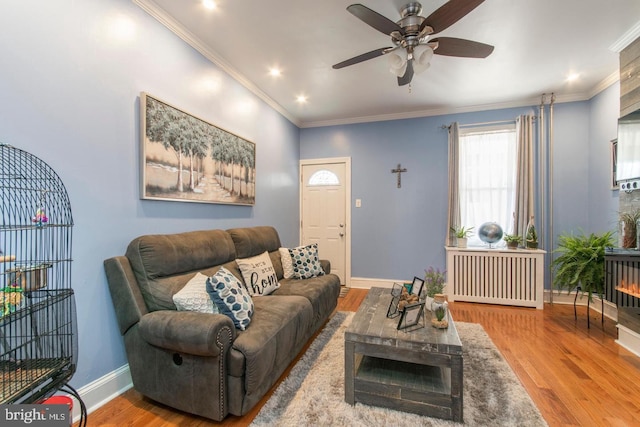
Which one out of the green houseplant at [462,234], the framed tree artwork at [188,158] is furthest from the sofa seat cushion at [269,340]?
the green houseplant at [462,234]

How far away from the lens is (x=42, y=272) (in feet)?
4.32

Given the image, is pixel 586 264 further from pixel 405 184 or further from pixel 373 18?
pixel 373 18

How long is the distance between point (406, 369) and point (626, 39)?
11.4ft

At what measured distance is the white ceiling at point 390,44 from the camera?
7.34ft

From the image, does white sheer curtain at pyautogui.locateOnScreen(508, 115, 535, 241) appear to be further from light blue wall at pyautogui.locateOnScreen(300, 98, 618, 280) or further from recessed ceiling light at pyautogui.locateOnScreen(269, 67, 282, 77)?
recessed ceiling light at pyautogui.locateOnScreen(269, 67, 282, 77)

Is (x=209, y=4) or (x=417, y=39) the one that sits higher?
(x=209, y=4)

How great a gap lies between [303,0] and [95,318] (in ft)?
8.55

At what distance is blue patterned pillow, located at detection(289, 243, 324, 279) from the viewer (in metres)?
3.28

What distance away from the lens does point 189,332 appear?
1581 mm

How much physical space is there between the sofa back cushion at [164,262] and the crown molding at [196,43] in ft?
5.54

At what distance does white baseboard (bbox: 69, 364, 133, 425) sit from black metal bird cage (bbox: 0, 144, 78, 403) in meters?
0.44

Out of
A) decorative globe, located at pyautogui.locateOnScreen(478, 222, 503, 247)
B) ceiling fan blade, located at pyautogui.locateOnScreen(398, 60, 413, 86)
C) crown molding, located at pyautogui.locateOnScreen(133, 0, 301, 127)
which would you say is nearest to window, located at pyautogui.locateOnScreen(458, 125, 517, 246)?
decorative globe, located at pyautogui.locateOnScreen(478, 222, 503, 247)

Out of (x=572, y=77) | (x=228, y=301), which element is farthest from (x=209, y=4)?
(x=572, y=77)

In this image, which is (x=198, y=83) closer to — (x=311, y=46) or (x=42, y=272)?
(x=311, y=46)
